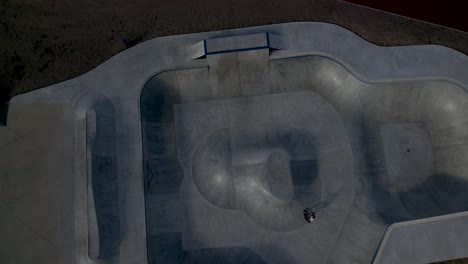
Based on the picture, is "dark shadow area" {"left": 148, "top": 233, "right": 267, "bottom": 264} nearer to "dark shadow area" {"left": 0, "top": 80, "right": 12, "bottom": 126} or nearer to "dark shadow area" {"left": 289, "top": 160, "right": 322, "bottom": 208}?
"dark shadow area" {"left": 289, "top": 160, "right": 322, "bottom": 208}

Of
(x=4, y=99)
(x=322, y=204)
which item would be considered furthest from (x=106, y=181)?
(x=322, y=204)

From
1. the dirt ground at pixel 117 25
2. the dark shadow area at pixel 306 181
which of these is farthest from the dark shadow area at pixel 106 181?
the dark shadow area at pixel 306 181

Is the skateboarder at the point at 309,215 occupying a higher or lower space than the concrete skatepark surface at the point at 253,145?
lower

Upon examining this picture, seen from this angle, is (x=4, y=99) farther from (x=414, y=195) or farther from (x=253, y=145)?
(x=414, y=195)

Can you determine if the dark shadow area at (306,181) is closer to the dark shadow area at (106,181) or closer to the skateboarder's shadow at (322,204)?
the skateboarder's shadow at (322,204)

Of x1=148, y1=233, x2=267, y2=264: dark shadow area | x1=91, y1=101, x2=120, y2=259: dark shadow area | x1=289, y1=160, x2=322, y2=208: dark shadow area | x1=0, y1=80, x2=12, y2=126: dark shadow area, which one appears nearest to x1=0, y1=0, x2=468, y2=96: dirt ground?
x1=0, y1=80, x2=12, y2=126: dark shadow area

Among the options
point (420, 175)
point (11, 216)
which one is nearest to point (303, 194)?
point (420, 175)

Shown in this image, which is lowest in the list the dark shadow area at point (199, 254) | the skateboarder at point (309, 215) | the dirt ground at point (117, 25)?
the dark shadow area at point (199, 254)
